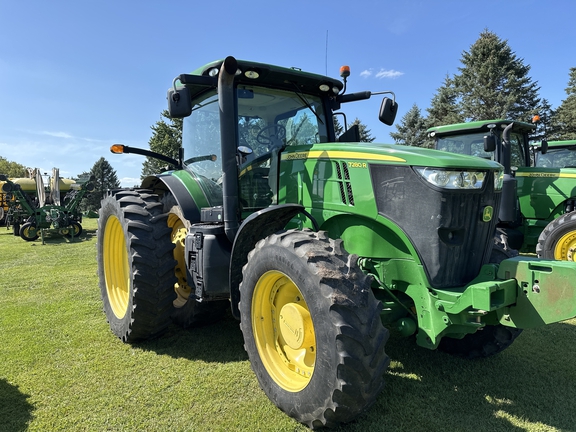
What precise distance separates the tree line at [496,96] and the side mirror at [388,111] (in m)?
27.0

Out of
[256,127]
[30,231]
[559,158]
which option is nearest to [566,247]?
[559,158]

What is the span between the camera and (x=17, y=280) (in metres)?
7.10

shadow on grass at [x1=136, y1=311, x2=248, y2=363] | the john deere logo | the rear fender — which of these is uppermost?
the john deere logo

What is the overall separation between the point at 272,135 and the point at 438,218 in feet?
5.92

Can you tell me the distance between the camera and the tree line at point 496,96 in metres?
29.1

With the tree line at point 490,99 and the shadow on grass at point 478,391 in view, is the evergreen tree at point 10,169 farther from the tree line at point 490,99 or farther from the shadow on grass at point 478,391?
the shadow on grass at point 478,391

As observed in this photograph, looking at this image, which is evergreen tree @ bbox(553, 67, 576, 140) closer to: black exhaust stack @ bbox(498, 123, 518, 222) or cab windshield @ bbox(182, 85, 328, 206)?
black exhaust stack @ bbox(498, 123, 518, 222)

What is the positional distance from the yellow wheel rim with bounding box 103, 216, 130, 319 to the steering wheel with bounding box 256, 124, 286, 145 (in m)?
1.99

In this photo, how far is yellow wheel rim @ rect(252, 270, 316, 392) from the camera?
268 centimetres

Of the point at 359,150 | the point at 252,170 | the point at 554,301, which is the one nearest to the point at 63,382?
the point at 252,170

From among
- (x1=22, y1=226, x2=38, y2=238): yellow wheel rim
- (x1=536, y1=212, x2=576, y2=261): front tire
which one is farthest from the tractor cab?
(x1=22, y1=226, x2=38, y2=238): yellow wheel rim

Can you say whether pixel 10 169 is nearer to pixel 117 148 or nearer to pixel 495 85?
pixel 495 85

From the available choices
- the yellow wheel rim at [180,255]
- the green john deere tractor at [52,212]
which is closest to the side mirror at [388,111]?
the yellow wheel rim at [180,255]

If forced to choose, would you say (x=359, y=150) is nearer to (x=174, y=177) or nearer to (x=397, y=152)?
(x=397, y=152)
